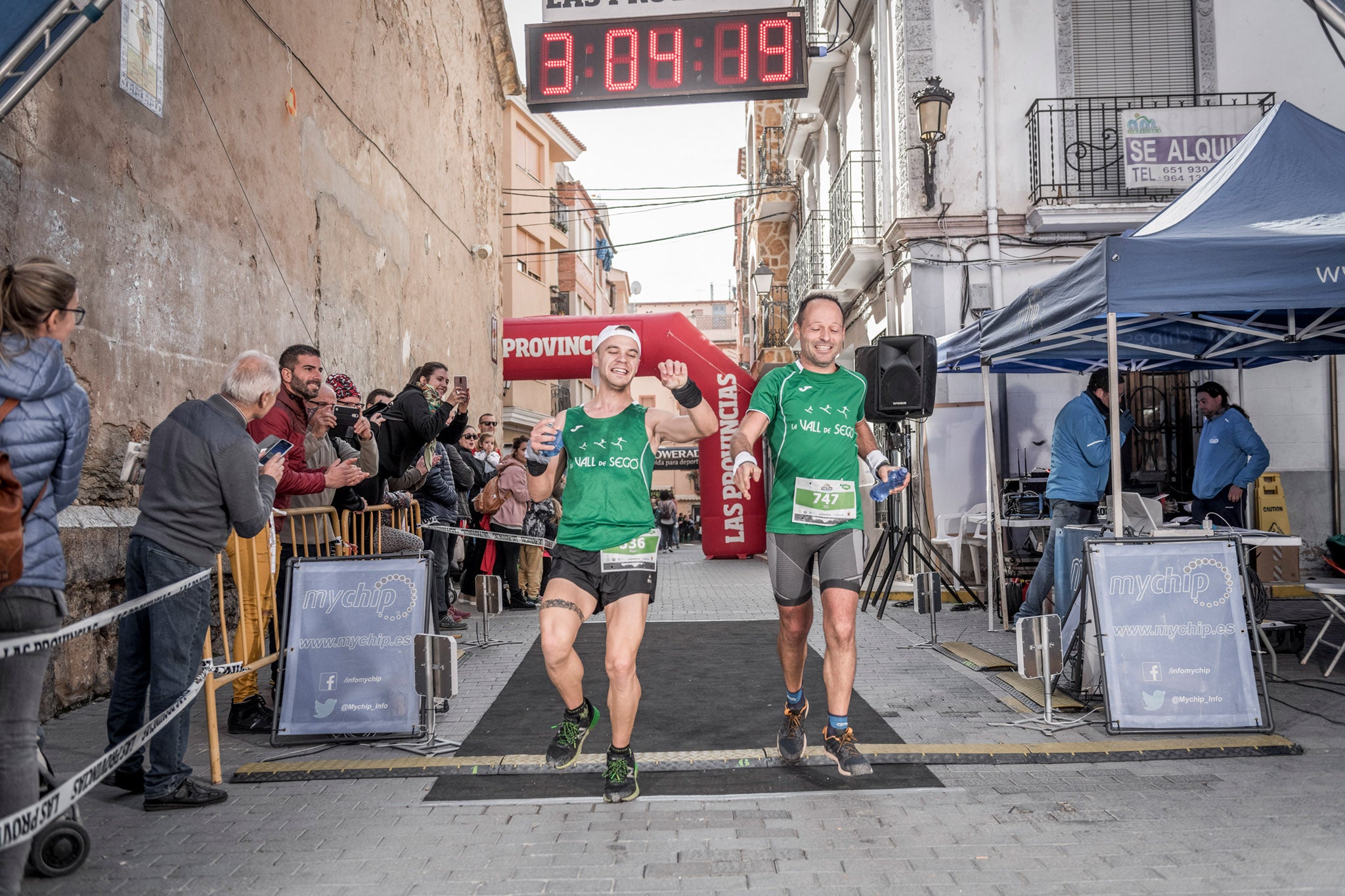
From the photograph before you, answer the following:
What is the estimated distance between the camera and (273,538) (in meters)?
5.64

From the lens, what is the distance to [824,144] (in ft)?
69.5

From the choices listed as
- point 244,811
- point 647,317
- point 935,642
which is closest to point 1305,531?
point 935,642

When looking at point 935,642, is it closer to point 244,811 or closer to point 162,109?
point 244,811

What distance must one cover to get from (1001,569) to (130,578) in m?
7.09

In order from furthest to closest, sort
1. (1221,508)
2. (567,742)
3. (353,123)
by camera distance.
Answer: (353,123) → (1221,508) → (567,742)

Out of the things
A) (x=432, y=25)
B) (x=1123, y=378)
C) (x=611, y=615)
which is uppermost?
(x=432, y=25)

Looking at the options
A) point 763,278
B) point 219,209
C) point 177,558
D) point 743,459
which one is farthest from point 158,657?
point 763,278

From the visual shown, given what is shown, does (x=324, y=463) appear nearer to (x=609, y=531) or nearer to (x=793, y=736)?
(x=609, y=531)

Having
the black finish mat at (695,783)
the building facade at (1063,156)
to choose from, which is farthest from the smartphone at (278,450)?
the building facade at (1063,156)

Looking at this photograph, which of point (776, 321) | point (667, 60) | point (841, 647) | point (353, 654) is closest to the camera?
point (841, 647)

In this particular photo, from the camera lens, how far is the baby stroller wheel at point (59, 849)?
11.6 feet

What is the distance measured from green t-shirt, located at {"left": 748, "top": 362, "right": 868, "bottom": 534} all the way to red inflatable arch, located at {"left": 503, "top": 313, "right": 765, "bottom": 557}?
11.1 metres

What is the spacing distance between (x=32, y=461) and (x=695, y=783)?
2886 millimetres

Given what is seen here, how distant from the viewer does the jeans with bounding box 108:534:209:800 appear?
432cm
